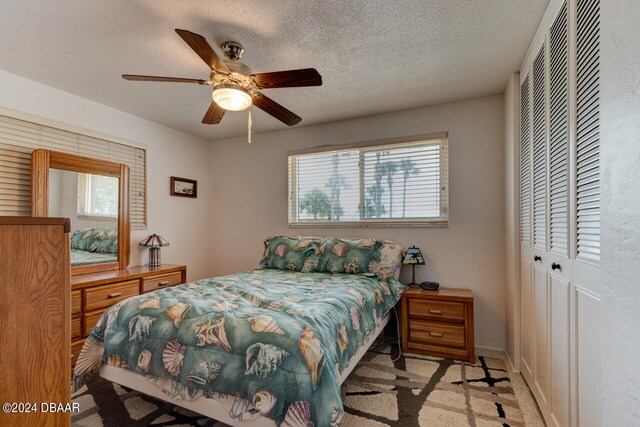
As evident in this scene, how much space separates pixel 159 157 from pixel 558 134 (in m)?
3.79

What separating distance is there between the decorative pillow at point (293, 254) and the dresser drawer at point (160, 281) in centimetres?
93

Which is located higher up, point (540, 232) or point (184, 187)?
point (184, 187)

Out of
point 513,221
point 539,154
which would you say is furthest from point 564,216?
point 513,221

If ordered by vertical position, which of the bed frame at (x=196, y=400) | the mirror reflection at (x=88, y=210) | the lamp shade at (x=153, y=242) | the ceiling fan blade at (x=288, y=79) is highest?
the ceiling fan blade at (x=288, y=79)

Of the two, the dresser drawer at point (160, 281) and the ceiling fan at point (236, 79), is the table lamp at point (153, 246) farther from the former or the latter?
the ceiling fan at point (236, 79)

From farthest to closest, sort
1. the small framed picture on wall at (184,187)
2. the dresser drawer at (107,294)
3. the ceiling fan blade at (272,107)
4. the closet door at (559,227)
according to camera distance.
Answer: the small framed picture on wall at (184,187)
the dresser drawer at (107,294)
the ceiling fan blade at (272,107)
the closet door at (559,227)

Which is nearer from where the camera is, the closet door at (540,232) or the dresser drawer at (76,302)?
the closet door at (540,232)

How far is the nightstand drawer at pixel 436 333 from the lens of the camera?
265 cm

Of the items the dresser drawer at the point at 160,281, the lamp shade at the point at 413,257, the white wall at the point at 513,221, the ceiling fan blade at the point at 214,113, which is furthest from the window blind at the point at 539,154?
the dresser drawer at the point at 160,281

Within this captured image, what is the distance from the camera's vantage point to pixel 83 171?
9.47 ft

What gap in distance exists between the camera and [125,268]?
125 inches

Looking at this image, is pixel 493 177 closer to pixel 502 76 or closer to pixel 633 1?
pixel 502 76

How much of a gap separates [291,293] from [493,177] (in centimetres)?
219

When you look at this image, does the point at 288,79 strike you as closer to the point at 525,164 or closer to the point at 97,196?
the point at 525,164
